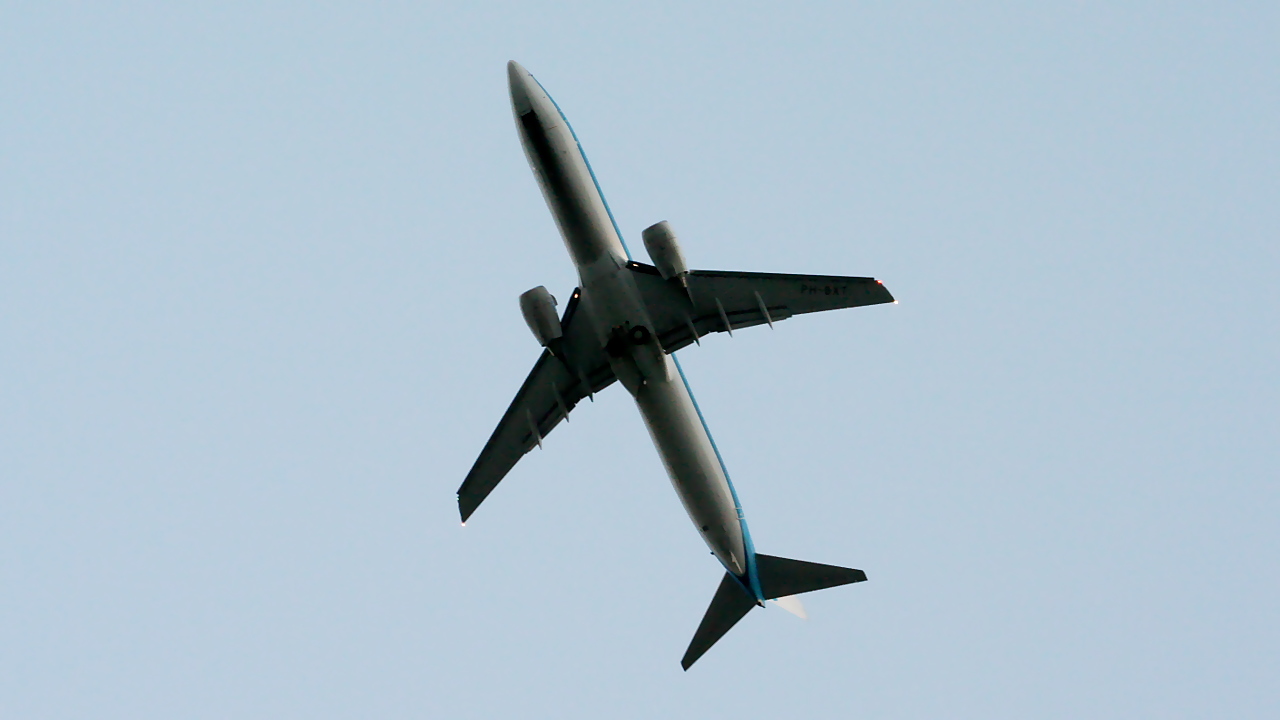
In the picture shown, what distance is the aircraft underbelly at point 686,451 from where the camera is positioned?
44062 mm

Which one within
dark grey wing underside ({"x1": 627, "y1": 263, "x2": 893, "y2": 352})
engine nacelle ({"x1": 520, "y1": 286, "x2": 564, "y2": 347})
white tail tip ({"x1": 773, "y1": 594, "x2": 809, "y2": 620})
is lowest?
white tail tip ({"x1": 773, "y1": 594, "x2": 809, "y2": 620})

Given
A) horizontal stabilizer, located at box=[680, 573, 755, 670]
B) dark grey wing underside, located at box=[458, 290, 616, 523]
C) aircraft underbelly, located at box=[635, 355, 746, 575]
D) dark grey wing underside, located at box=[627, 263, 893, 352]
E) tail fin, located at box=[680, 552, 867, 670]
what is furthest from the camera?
horizontal stabilizer, located at box=[680, 573, 755, 670]

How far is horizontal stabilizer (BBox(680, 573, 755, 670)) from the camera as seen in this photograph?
48406 millimetres

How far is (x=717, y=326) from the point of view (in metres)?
44.8

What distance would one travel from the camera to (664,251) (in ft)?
141

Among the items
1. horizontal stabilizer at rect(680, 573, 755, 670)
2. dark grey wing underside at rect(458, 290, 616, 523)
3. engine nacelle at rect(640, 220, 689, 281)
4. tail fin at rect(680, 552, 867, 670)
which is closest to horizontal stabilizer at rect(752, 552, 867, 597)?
tail fin at rect(680, 552, 867, 670)

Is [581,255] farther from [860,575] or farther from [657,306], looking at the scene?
[860,575]

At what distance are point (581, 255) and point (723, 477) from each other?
32.4 feet

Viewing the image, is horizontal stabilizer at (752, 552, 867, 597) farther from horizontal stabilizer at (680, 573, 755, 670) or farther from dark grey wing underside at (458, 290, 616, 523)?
dark grey wing underside at (458, 290, 616, 523)

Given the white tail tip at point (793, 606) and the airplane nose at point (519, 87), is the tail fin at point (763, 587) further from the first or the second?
the airplane nose at point (519, 87)

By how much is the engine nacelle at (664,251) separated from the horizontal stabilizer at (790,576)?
12.2m

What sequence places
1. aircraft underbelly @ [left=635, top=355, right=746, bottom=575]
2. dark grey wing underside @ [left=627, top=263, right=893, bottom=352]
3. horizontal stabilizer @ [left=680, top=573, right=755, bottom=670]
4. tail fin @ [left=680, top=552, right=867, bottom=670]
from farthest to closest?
horizontal stabilizer @ [left=680, top=573, right=755, bottom=670], tail fin @ [left=680, top=552, right=867, bottom=670], aircraft underbelly @ [left=635, top=355, right=746, bottom=575], dark grey wing underside @ [left=627, top=263, right=893, bottom=352]

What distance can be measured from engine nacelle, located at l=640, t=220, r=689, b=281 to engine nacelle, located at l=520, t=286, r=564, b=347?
4.01m

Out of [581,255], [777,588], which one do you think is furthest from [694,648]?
[581,255]
